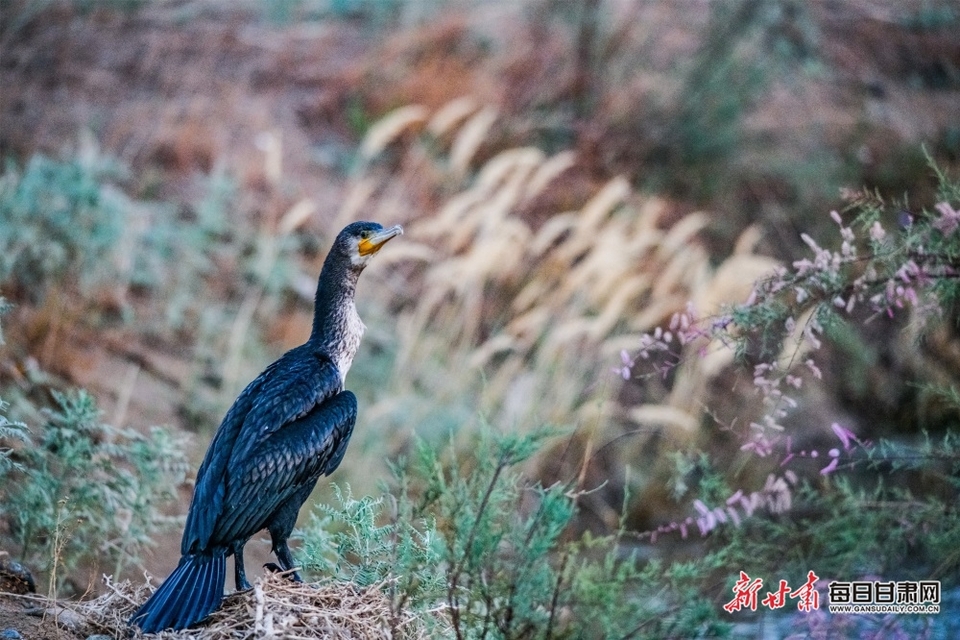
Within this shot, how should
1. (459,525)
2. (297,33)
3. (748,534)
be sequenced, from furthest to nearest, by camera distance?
(297,33) < (748,534) < (459,525)

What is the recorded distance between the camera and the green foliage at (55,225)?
616cm

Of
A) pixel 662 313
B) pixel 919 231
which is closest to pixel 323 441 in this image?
pixel 919 231

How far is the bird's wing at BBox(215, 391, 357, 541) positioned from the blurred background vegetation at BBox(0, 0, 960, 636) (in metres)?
0.99

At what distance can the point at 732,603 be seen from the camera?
3.79 m

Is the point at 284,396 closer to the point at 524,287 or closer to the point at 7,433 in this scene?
the point at 7,433

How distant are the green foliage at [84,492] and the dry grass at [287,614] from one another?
76cm

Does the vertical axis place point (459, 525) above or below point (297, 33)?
below

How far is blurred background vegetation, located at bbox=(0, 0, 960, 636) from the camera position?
638 cm

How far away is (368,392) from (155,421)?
53.4 inches

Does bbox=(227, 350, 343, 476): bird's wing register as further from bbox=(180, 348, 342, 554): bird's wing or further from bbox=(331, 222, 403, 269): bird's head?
bbox=(331, 222, 403, 269): bird's head

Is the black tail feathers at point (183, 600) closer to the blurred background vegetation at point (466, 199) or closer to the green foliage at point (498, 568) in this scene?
the green foliage at point (498, 568)

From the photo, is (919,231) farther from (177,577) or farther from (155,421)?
(155,421)
